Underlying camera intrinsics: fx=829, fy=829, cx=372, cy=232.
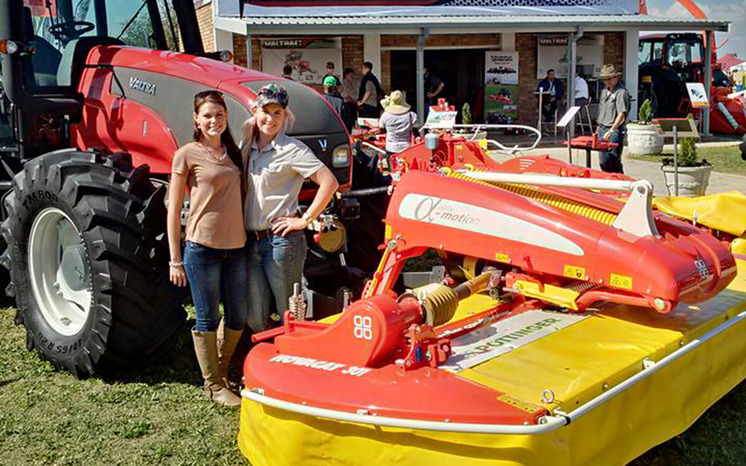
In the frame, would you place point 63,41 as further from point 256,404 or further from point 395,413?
point 395,413

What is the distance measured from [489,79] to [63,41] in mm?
16692

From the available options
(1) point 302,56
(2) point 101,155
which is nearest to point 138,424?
(2) point 101,155

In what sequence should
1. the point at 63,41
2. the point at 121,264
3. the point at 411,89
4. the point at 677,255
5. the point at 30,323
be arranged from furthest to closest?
1. the point at 411,89
2. the point at 63,41
3. the point at 30,323
4. the point at 121,264
5. the point at 677,255

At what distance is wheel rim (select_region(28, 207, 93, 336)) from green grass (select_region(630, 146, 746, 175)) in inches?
461

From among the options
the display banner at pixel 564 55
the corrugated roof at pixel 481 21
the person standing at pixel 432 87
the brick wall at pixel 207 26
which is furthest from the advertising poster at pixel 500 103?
the brick wall at pixel 207 26

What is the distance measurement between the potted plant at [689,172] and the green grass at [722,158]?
4343mm

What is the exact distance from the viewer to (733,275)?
3928mm

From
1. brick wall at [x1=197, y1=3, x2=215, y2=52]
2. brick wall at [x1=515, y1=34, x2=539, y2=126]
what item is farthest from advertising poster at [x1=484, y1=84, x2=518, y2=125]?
brick wall at [x1=197, y1=3, x2=215, y2=52]

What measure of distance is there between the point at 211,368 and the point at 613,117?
7.46 meters

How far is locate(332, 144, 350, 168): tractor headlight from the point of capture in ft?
16.6

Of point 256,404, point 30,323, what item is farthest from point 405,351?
point 30,323

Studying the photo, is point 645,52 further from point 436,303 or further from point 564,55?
point 436,303

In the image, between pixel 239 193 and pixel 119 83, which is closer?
pixel 239 193

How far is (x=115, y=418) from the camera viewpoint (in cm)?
416
